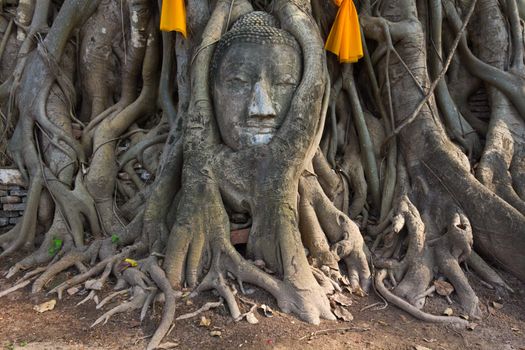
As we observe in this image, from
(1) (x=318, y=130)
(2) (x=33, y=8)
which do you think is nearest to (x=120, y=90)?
(2) (x=33, y=8)

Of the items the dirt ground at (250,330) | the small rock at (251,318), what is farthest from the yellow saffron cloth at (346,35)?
the small rock at (251,318)

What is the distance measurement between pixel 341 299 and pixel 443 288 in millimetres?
832

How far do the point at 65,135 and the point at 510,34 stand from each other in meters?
4.90

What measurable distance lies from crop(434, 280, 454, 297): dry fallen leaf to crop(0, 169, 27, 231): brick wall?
157 inches

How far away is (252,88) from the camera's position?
9.79 ft

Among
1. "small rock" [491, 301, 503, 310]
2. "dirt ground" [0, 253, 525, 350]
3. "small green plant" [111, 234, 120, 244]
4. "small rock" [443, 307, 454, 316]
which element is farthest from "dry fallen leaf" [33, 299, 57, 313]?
"small rock" [491, 301, 503, 310]

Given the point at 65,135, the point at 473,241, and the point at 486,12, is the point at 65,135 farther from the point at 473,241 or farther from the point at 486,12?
the point at 486,12

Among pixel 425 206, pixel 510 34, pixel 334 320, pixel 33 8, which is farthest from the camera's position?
pixel 33 8

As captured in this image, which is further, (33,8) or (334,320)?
(33,8)

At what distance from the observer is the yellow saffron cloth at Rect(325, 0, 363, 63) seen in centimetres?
358

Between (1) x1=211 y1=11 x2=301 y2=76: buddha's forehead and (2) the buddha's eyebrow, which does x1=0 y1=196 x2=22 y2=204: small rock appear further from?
(2) the buddha's eyebrow

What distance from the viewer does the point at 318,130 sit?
10.5 ft

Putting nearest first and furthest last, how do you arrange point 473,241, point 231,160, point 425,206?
point 231,160
point 473,241
point 425,206

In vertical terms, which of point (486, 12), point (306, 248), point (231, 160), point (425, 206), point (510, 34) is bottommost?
point (306, 248)
